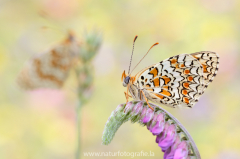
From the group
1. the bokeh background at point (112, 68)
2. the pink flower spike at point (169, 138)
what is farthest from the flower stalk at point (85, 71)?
the pink flower spike at point (169, 138)

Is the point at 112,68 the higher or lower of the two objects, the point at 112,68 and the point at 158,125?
the higher

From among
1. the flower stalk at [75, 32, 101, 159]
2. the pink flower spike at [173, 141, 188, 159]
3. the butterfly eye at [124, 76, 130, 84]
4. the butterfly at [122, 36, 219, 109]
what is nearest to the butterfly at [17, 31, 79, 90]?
the flower stalk at [75, 32, 101, 159]

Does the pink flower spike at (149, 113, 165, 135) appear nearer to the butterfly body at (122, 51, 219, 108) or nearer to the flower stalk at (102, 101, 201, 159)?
the flower stalk at (102, 101, 201, 159)

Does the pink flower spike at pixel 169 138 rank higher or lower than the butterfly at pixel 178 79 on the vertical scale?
lower

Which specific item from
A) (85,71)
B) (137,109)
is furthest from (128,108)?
(85,71)

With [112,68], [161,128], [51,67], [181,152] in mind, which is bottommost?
[181,152]

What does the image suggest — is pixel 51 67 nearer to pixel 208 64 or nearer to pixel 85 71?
pixel 85 71

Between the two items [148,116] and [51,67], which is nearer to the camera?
[148,116]

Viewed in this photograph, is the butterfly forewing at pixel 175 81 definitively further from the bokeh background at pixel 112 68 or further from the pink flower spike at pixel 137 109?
the bokeh background at pixel 112 68
